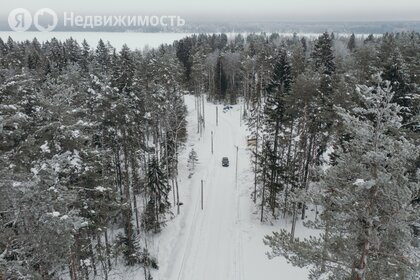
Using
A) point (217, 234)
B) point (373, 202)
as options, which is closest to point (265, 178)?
point (217, 234)

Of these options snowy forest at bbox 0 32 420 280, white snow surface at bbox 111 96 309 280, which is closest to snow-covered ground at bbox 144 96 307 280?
white snow surface at bbox 111 96 309 280

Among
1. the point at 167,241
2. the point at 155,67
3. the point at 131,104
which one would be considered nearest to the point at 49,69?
the point at 155,67

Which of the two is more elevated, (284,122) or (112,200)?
(284,122)

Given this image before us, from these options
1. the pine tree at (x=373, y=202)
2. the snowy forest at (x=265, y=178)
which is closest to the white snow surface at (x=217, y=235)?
the snowy forest at (x=265, y=178)

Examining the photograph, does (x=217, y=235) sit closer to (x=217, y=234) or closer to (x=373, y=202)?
(x=217, y=234)

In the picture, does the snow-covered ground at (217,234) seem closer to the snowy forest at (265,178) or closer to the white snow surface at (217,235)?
the white snow surface at (217,235)

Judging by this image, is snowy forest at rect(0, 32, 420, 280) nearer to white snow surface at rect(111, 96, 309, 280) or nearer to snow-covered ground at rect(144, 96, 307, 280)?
white snow surface at rect(111, 96, 309, 280)

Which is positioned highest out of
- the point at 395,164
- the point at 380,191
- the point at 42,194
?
the point at 395,164

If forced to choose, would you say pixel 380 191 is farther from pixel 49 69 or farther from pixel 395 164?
pixel 49 69
